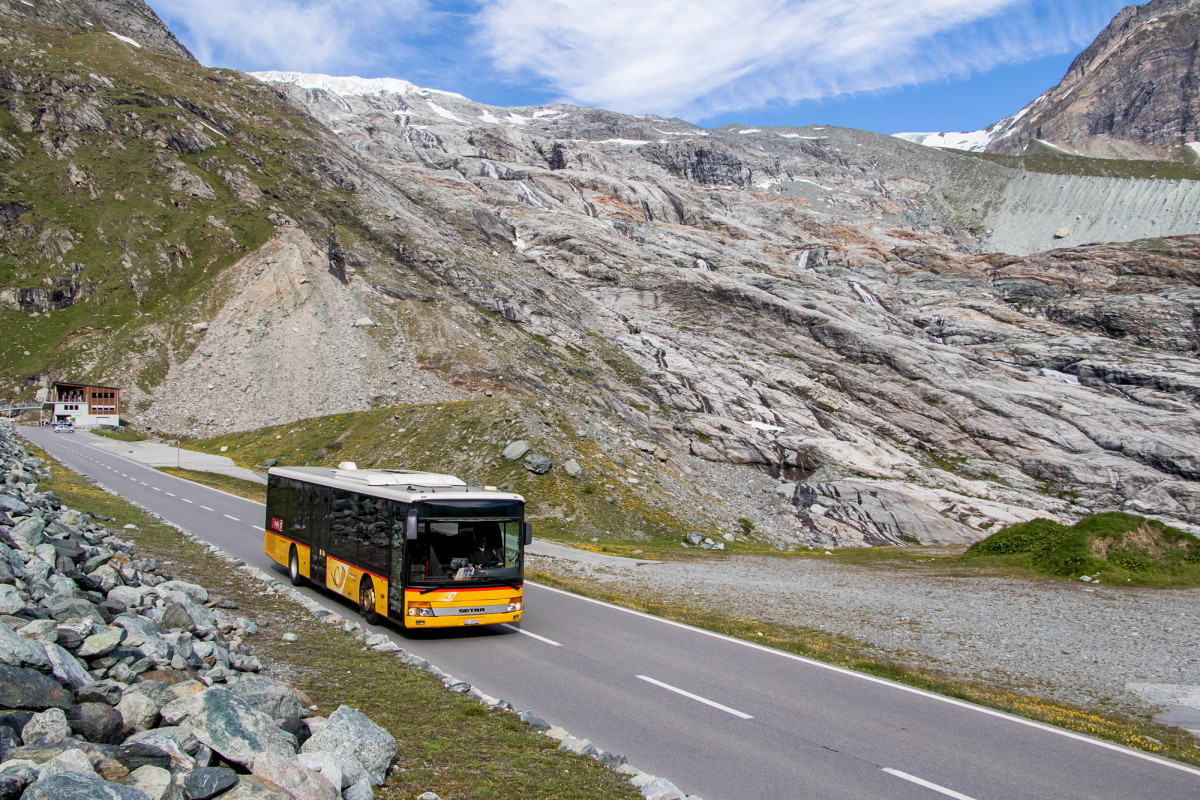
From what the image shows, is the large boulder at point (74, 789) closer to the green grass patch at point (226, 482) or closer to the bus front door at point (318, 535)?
the bus front door at point (318, 535)

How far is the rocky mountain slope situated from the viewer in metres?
62.9

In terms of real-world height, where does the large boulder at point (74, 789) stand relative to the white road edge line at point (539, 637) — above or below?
above

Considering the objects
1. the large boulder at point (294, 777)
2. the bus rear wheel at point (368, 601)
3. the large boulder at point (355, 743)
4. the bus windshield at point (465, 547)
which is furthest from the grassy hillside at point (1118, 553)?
the large boulder at point (294, 777)

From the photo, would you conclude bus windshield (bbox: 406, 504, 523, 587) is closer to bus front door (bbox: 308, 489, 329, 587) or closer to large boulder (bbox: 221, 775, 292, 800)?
bus front door (bbox: 308, 489, 329, 587)

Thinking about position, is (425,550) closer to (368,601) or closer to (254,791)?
(368,601)

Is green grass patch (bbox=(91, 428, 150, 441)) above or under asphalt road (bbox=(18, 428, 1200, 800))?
under

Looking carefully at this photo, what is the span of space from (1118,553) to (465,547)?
928 inches

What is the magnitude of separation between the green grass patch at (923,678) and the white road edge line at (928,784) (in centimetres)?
394

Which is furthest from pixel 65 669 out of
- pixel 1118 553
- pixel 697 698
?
pixel 1118 553

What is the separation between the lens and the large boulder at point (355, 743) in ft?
23.3

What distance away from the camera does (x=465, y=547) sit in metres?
15.3

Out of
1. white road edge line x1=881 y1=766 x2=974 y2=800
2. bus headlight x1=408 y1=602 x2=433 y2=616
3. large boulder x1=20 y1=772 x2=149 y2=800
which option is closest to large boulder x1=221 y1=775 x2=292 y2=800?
large boulder x1=20 y1=772 x2=149 y2=800

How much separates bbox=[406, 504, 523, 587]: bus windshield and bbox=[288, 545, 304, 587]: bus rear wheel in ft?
22.1

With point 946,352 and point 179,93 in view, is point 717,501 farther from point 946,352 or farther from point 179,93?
point 179,93
